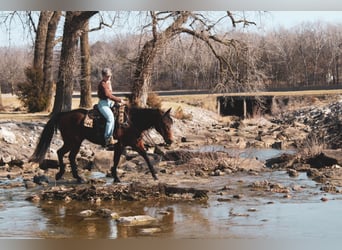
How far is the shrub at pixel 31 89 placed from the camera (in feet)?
22.0

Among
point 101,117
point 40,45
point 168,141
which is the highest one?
point 40,45

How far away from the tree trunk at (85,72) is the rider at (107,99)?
0.41 ft

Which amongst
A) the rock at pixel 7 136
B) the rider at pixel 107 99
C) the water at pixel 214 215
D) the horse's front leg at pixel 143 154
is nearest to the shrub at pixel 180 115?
the horse's front leg at pixel 143 154

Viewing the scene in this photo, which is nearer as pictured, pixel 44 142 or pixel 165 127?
pixel 165 127

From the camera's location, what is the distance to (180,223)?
5973 mm

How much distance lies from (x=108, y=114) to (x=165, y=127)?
23.1 inches

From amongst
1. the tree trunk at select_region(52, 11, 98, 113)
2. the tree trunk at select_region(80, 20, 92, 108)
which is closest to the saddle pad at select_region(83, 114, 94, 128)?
the tree trunk at select_region(80, 20, 92, 108)

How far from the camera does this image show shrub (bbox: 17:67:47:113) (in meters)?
6.69

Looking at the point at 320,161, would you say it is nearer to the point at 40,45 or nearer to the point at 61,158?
the point at 61,158

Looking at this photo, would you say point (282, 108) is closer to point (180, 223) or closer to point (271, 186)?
point (271, 186)

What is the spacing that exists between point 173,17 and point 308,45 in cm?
144

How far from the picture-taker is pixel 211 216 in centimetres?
606

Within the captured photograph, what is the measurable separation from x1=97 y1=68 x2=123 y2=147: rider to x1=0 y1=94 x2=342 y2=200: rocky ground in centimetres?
28

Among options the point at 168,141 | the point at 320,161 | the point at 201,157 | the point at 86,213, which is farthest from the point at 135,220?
the point at 320,161
